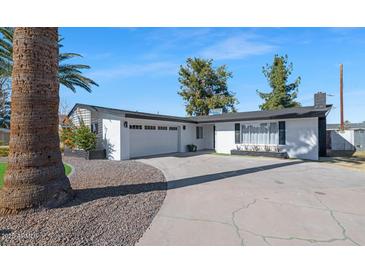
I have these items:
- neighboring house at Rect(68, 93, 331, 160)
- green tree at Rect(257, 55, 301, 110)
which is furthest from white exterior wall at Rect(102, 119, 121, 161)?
green tree at Rect(257, 55, 301, 110)

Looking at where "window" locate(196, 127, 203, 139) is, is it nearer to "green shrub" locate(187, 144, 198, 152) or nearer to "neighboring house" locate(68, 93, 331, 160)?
"green shrub" locate(187, 144, 198, 152)

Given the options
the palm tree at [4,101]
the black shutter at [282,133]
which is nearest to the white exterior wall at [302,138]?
the black shutter at [282,133]

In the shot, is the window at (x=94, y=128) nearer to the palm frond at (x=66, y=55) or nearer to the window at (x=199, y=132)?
the palm frond at (x=66, y=55)

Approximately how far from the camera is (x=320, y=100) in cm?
1406

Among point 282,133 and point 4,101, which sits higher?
point 4,101

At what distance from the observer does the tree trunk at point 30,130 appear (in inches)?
161

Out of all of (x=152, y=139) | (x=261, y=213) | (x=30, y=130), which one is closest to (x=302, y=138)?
(x=152, y=139)

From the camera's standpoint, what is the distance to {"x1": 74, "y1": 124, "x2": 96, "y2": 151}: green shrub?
12883mm

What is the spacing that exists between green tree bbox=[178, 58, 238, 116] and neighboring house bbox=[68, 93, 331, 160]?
14324 millimetres

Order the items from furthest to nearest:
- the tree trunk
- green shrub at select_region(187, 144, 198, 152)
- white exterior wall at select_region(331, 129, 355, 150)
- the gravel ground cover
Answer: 1. white exterior wall at select_region(331, 129, 355, 150)
2. green shrub at select_region(187, 144, 198, 152)
3. the tree trunk
4. the gravel ground cover

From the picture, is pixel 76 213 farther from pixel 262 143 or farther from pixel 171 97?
pixel 171 97

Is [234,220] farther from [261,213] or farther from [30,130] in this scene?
[30,130]

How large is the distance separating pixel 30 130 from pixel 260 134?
44.5 ft

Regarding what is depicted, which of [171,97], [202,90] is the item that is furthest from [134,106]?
[202,90]
